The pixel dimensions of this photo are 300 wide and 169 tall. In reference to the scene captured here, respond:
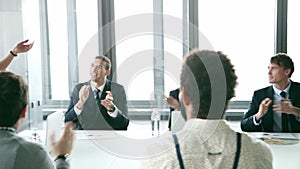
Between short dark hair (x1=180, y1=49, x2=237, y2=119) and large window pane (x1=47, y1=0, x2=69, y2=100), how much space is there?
3.56m

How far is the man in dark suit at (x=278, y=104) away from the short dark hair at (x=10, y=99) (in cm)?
210

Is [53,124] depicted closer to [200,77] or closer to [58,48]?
[200,77]

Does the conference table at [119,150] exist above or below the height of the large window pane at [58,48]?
below

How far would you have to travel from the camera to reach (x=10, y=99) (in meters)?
1.63

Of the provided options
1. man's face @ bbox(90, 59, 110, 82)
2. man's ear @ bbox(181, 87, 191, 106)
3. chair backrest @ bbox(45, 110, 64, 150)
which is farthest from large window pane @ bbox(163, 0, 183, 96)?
man's ear @ bbox(181, 87, 191, 106)

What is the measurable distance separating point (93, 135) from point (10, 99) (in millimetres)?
1493

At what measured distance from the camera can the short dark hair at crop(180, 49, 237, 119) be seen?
138 centimetres

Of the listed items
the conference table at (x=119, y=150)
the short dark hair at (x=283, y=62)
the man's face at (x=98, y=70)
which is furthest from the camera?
the man's face at (x=98, y=70)

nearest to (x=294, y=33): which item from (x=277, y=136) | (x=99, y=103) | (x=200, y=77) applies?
(x=277, y=136)

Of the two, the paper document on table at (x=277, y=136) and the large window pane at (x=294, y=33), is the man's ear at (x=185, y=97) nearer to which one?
the paper document on table at (x=277, y=136)

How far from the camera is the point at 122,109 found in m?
3.56

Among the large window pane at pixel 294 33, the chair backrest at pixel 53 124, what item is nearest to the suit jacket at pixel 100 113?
the chair backrest at pixel 53 124

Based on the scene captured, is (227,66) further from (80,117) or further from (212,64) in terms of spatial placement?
(80,117)

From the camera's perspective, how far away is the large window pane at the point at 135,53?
2.66m
